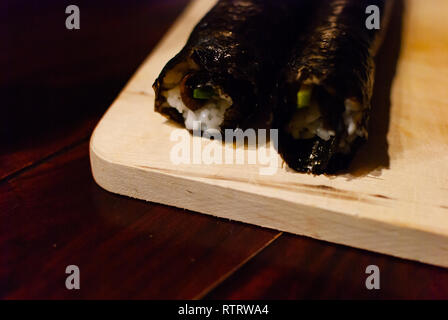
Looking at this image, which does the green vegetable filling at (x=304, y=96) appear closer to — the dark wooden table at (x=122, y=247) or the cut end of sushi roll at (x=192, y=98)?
the cut end of sushi roll at (x=192, y=98)

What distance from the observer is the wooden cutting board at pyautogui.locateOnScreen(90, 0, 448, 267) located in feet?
4.26

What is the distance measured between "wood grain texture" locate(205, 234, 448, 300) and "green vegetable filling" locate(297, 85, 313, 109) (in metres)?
0.39

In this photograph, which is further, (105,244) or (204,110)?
(204,110)

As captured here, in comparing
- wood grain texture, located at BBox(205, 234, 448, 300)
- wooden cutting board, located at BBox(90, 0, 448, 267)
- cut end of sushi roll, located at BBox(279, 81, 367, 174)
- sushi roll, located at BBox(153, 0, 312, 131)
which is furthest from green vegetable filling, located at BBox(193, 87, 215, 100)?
wood grain texture, located at BBox(205, 234, 448, 300)

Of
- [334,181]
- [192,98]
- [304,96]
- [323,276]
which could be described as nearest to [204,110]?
[192,98]

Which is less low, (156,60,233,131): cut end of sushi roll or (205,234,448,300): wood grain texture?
(156,60,233,131): cut end of sushi roll

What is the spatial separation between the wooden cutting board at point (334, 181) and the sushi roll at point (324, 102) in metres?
0.07

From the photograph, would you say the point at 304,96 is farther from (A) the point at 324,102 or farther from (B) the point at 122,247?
(B) the point at 122,247

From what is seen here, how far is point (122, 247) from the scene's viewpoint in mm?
1322

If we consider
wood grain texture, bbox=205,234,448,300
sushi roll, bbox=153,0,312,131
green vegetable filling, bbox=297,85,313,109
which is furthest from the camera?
sushi roll, bbox=153,0,312,131

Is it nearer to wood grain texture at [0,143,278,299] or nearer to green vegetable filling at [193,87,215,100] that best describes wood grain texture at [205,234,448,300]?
wood grain texture at [0,143,278,299]

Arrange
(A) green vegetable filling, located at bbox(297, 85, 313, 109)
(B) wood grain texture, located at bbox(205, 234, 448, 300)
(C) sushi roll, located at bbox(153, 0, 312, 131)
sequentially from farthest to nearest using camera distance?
1. (C) sushi roll, located at bbox(153, 0, 312, 131)
2. (A) green vegetable filling, located at bbox(297, 85, 313, 109)
3. (B) wood grain texture, located at bbox(205, 234, 448, 300)

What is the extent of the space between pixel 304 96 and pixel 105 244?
0.69m
